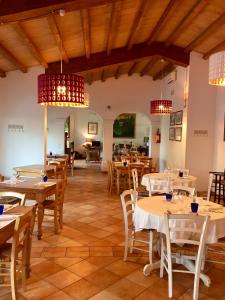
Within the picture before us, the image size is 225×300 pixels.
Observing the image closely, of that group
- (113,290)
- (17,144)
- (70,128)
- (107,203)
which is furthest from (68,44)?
(70,128)

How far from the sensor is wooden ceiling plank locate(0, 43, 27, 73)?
583 cm

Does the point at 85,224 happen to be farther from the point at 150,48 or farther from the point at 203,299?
the point at 150,48

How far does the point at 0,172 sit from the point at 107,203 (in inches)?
129

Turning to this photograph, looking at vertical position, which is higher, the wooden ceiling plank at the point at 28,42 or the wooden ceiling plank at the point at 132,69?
the wooden ceiling plank at the point at 132,69

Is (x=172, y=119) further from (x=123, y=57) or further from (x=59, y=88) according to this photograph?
(x=59, y=88)

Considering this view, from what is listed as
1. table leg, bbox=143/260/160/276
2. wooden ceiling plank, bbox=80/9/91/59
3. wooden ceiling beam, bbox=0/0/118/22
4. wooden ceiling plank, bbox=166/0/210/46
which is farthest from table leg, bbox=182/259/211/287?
wooden ceiling plank, bbox=166/0/210/46

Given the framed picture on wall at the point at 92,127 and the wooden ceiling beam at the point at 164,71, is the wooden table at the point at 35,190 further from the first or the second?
the framed picture on wall at the point at 92,127

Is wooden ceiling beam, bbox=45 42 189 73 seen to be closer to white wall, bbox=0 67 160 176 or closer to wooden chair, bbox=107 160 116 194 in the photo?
white wall, bbox=0 67 160 176

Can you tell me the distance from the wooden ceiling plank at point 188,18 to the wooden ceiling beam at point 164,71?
2.28m

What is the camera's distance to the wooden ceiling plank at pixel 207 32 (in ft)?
18.9

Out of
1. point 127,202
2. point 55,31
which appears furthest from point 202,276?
point 55,31

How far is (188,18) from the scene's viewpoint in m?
6.03

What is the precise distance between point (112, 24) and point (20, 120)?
3.59m

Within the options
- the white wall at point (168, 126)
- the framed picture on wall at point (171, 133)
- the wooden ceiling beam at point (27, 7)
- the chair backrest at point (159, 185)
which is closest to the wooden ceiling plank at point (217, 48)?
the white wall at point (168, 126)
